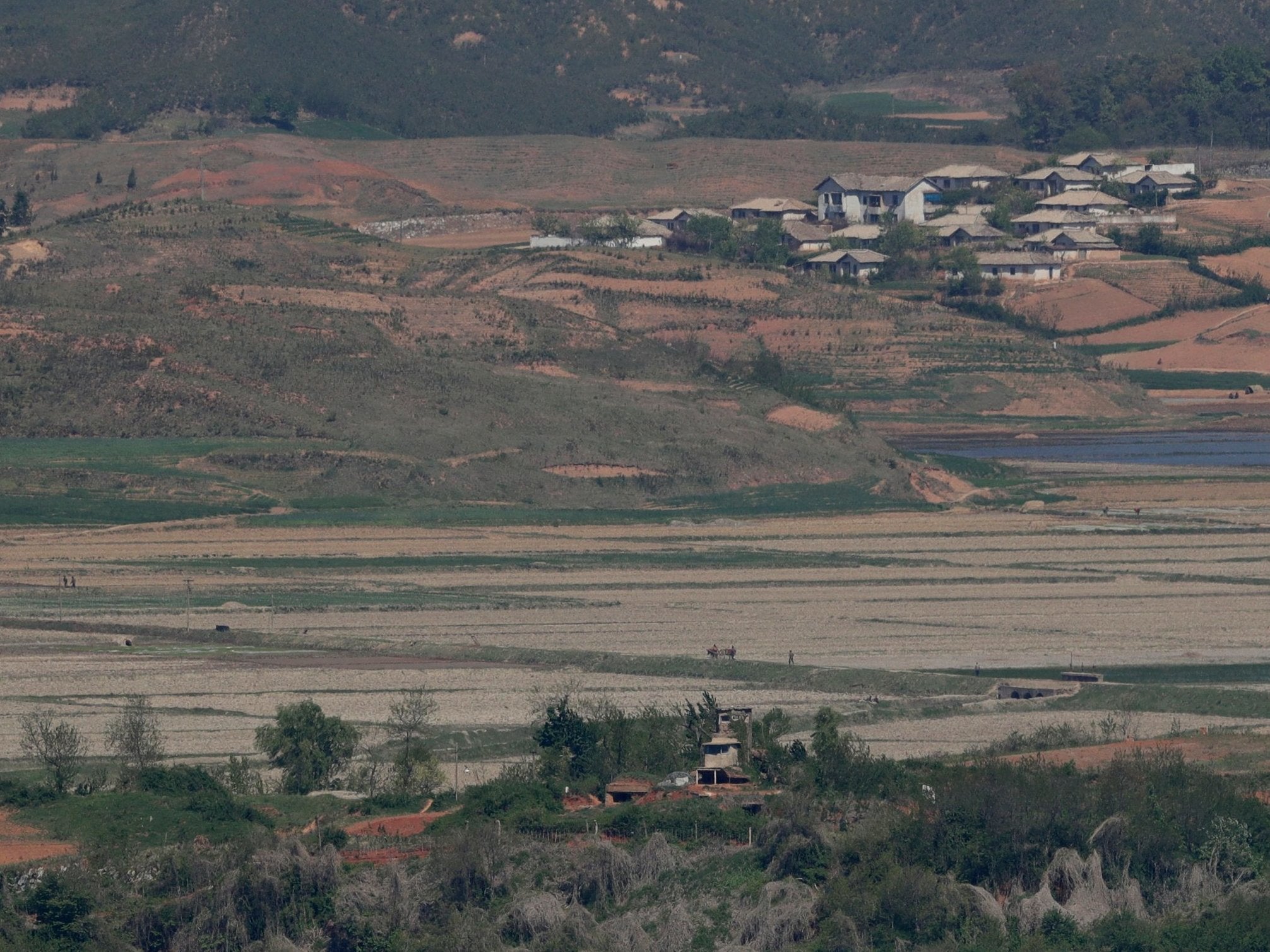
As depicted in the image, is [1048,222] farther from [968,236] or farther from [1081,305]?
[1081,305]

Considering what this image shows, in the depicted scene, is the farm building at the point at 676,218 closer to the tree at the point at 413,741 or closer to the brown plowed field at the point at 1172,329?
the brown plowed field at the point at 1172,329

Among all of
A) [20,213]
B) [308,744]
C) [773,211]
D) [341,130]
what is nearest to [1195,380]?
[773,211]

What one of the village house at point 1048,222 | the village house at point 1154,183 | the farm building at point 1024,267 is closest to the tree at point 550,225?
the farm building at point 1024,267

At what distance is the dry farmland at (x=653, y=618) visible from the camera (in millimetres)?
66312

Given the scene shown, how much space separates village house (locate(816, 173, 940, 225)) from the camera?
6452 inches

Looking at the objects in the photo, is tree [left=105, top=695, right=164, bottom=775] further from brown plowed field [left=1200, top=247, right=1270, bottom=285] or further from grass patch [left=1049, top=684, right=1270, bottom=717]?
brown plowed field [left=1200, top=247, right=1270, bottom=285]

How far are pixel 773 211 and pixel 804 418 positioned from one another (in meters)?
50.0

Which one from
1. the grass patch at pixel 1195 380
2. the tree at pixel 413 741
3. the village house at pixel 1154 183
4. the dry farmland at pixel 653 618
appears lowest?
the grass patch at pixel 1195 380

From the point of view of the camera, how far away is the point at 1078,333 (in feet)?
460

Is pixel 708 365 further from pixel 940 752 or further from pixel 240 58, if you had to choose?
pixel 240 58

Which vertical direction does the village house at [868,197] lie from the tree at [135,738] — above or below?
above

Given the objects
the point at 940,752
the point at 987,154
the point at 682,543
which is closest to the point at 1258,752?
the point at 940,752

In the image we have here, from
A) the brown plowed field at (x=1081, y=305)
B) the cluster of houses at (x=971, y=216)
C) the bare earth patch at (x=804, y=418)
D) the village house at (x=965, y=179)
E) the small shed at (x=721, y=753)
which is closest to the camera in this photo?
the small shed at (x=721, y=753)

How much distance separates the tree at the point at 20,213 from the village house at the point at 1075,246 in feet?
185
